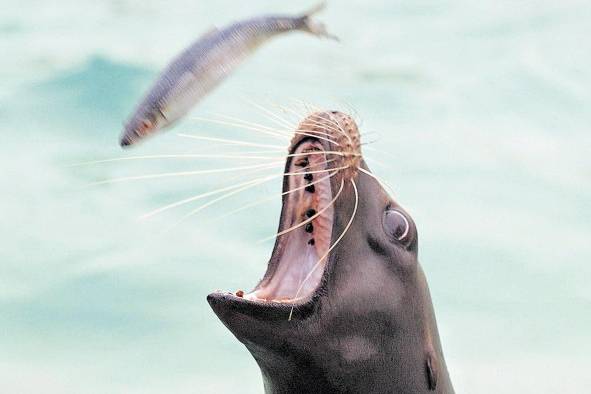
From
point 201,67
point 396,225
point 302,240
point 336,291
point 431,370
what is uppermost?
point 201,67

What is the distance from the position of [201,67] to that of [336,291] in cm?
158

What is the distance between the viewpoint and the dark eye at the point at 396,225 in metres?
6.12

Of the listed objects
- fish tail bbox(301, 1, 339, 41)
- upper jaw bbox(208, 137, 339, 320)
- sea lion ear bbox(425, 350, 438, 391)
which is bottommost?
sea lion ear bbox(425, 350, 438, 391)

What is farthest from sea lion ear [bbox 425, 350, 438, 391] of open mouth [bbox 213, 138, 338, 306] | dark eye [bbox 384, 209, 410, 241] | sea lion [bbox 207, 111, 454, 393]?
open mouth [bbox 213, 138, 338, 306]

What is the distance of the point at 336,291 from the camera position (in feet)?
18.3

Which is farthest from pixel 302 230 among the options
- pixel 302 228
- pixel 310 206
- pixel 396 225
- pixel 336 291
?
pixel 396 225

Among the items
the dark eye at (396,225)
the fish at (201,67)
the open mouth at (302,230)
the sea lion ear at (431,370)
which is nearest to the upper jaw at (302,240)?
the open mouth at (302,230)

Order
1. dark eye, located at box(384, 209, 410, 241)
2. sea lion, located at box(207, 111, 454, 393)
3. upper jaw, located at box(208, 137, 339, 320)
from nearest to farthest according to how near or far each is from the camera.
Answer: sea lion, located at box(207, 111, 454, 393) → upper jaw, located at box(208, 137, 339, 320) → dark eye, located at box(384, 209, 410, 241)

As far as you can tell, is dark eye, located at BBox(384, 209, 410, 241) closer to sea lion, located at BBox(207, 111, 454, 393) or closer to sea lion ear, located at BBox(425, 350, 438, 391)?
sea lion, located at BBox(207, 111, 454, 393)

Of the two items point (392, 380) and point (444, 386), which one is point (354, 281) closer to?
point (392, 380)

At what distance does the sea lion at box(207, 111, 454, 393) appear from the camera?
5434mm

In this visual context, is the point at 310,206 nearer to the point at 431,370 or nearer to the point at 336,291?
the point at 336,291

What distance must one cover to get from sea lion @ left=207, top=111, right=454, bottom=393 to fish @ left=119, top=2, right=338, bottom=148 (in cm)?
74

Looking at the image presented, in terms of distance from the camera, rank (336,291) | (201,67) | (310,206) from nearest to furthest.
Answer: (201,67) < (336,291) < (310,206)
